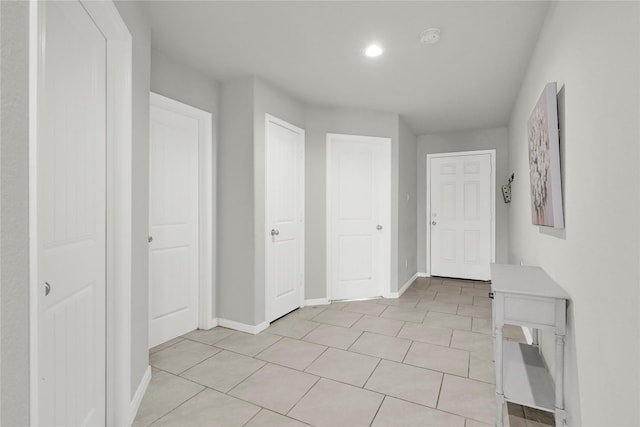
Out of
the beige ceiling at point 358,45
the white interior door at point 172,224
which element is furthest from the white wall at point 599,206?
the white interior door at point 172,224

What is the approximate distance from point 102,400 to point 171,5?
228 cm

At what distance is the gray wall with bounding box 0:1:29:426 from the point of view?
25.5 inches

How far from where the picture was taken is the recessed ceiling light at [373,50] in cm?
257

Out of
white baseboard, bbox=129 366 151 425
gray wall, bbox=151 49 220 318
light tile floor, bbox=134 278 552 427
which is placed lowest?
light tile floor, bbox=134 278 552 427

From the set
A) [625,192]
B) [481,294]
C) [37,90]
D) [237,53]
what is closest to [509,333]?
[481,294]

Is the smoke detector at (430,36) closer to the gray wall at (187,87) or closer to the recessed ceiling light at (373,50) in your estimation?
the recessed ceiling light at (373,50)

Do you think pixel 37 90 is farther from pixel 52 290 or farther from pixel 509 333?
pixel 509 333

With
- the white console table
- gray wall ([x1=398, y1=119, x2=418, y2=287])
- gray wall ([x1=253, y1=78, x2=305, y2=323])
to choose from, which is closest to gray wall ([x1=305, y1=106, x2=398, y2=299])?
gray wall ([x1=253, y1=78, x2=305, y2=323])

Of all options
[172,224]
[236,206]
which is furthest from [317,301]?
[172,224]

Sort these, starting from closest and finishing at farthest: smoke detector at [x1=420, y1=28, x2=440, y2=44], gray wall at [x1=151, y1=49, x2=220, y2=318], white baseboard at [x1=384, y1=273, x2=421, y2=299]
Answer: smoke detector at [x1=420, y1=28, x2=440, y2=44] < gray wall at [x1=151, y1=49, x2=220, y2=318] < white baseboard at [x1=384, y1=273, x2=421, y2=299]

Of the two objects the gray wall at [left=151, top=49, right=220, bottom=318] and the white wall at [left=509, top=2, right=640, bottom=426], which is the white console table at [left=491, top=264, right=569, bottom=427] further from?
the gray wall at [left=151, top=49, right=220, bottom=318]

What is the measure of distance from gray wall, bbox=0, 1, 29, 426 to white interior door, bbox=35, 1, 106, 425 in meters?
0.41

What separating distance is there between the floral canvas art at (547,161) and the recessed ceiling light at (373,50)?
1.23 meters

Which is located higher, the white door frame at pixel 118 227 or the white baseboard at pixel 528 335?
the white door frame at pixel 118 227
